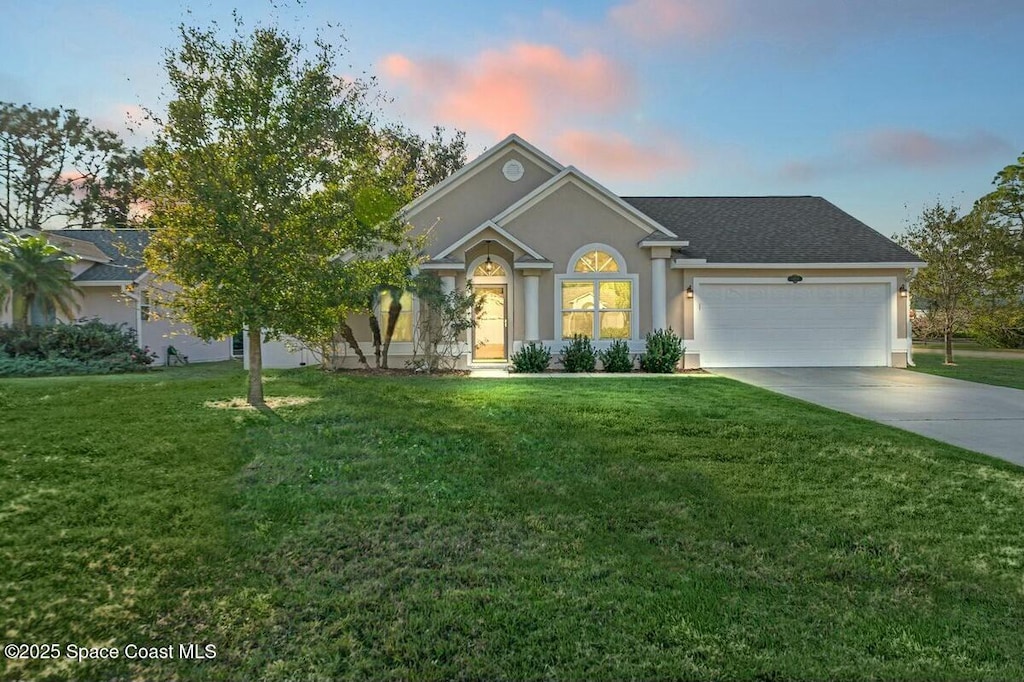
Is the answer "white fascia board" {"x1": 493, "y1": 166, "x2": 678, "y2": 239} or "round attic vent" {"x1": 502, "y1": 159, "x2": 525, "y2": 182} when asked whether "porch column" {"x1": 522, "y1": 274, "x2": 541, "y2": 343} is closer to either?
"white fascia board" {"x1": 493, "y1": 166, "x2": 678, "y2": 239}

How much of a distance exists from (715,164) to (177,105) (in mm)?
17914

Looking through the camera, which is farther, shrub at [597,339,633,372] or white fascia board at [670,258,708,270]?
white fascia board at [670,258,708,270]

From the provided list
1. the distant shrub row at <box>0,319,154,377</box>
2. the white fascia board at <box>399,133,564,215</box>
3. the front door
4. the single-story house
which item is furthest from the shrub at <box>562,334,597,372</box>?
the distant shrub row at <box>0,319,154,377</box>

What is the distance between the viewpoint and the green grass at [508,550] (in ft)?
8.93

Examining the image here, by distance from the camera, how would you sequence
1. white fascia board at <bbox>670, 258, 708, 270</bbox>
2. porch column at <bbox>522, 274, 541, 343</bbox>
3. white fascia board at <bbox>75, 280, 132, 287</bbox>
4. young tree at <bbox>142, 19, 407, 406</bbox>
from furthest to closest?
white fascia board at <bbox>75, 280, 132, 287</bbox> → white fascia board at <bbox>670, 258, 708, 270</bbox> → porch column at <bbox>522, 274, 541, 343</bbox> → young tree at <bbox>142, 19, 407, 406</bbox>

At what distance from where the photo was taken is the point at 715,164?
803 inches

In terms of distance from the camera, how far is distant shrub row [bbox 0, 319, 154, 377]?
46.6ft

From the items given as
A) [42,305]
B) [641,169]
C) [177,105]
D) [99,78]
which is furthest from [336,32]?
[641,169]

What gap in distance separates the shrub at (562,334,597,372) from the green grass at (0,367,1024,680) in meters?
6.90

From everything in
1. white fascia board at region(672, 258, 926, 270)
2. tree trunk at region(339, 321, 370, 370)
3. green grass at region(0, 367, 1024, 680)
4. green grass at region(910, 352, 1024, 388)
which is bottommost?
green grass at region(0, 367, 1024, 680)

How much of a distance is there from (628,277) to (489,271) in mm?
3708

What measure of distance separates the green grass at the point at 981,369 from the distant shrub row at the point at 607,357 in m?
6.53

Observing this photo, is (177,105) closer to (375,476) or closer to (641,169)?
(375,476)

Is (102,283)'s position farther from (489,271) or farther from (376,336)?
(489,271)
